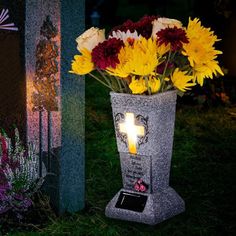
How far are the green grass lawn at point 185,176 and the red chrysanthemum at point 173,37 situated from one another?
4.87ft

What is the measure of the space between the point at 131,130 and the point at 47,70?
82 centimetres

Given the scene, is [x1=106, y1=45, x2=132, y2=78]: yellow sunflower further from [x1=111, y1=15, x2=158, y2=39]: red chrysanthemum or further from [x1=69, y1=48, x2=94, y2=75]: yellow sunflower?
[x1=111, y1=15, x2=158, y2=39]: red chrysanthemum

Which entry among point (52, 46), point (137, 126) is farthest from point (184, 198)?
point (52, 46)

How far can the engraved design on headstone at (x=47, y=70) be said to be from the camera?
230 inches

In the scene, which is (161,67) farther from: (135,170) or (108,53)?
(135,170)

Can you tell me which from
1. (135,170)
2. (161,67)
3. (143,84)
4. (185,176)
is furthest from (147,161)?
(185,176)

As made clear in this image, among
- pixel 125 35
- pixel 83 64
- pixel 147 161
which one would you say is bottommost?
pixel 147 161

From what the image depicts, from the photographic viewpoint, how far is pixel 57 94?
19.3ft

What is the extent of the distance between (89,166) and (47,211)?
5.12 ft

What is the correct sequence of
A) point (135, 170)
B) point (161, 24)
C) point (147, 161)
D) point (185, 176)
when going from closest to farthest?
point (161, 24) < point (147, 161) < point (135, 170) < point (185, 176)

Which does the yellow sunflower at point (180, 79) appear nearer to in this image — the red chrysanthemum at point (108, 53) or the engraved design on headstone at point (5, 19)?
the red chrysanthemum at point (108, 53)

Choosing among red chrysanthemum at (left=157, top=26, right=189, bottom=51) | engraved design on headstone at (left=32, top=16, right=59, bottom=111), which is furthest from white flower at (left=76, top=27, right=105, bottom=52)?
red chrysanthemum at (left=157, top=26, right=189, bottom=51)

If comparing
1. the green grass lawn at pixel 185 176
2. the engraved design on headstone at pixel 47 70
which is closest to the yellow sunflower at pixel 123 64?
Answer: the engraved design on headstone at pixel 47 70

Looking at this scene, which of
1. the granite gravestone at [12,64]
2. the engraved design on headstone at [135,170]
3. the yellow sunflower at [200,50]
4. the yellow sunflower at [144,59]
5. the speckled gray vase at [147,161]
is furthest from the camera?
the granite gravestone at [12,64]
